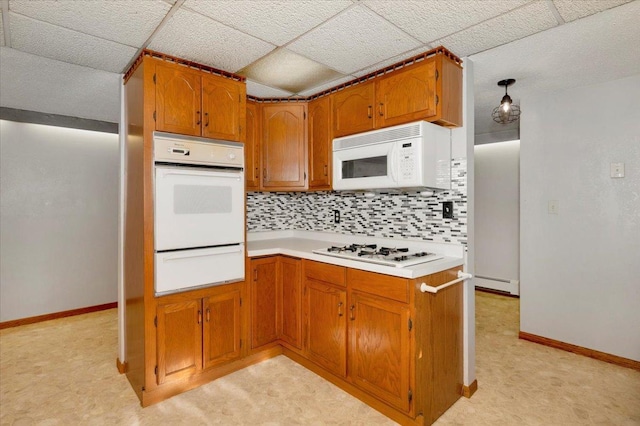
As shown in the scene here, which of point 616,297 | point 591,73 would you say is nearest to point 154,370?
point 616,297

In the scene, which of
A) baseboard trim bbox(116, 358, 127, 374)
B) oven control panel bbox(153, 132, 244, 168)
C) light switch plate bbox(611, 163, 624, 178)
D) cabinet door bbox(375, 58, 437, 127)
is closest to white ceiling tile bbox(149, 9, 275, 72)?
oven control panel bbox(153, 132, 244, 168)

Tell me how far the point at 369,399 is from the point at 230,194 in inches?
68.0

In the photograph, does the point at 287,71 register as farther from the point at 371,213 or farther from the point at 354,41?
the point at 371,213

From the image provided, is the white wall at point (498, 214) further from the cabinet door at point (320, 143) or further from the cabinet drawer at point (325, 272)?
the cabinet drawer at point (325, 272)

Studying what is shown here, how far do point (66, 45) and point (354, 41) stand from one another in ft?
5.97

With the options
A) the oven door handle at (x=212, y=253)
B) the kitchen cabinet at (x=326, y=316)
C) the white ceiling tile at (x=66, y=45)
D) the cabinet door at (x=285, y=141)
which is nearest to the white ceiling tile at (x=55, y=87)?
the white ceiling tile at (x=66, y=45)

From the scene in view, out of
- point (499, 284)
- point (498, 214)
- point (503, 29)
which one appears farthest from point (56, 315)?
point (498, 214)

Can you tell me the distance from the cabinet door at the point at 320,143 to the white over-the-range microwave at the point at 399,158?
0.26 m

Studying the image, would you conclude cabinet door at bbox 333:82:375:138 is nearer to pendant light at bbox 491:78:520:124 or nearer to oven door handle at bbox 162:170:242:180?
oven door handle at bbox 162:170:242:180

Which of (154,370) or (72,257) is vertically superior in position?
(72,257)

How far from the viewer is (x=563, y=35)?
81.7 inches

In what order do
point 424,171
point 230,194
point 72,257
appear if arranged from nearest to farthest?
point 424,171 → point 230,194 → point 72,257

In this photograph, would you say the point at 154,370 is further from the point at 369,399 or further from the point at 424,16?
the point at 424,16

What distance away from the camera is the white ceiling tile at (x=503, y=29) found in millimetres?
1841
